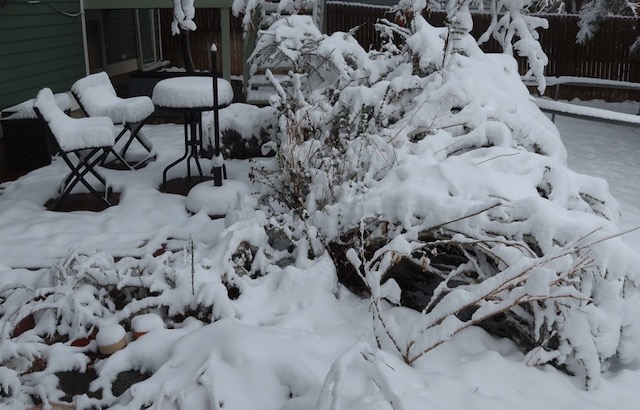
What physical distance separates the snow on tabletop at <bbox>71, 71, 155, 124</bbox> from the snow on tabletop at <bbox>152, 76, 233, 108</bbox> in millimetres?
590

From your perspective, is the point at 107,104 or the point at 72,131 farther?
the point at 107,104

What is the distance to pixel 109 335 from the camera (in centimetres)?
269

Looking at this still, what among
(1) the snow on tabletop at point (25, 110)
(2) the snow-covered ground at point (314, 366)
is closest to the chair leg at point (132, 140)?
(1) the snow on tabletop at point (25, 110)

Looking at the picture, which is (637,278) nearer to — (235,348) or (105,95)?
(235,348)

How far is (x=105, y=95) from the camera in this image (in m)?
5.77

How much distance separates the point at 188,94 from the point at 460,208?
9.14 feet

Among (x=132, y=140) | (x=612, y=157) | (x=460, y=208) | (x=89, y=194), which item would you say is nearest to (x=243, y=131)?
(x=132, y=140)

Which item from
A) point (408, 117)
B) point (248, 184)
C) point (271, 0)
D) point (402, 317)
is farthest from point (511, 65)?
point (271, 0)

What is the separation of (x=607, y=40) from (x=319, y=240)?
1314 cm

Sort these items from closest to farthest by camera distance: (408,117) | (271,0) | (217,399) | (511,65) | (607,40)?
(217,399) → (408,117) → (511,65) → (271,0) → (607,40)

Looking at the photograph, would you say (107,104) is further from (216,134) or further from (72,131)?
(216,134)

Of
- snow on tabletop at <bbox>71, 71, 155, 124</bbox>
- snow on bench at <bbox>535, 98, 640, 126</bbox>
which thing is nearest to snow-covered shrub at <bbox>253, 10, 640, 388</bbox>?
snow on tabletop at <bbox>71, 71, 155, 124</bbox>

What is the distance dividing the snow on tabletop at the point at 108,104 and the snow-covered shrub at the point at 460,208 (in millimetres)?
1633

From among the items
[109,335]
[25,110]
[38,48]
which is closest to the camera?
[109,335]
